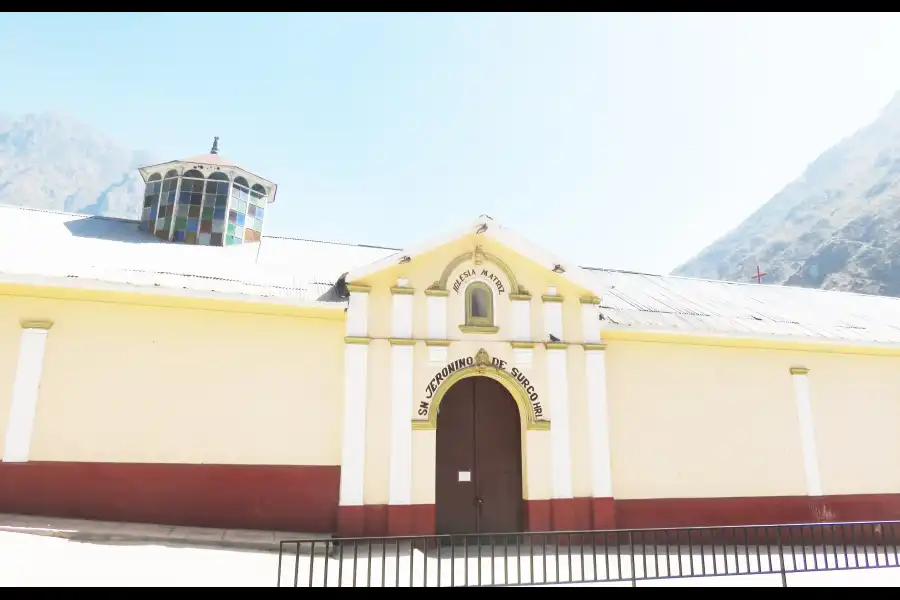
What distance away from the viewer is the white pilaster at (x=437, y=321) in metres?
10.6

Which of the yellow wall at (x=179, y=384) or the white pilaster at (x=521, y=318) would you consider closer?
the yellow wall at (x=179, y=384)

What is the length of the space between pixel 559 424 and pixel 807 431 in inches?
238

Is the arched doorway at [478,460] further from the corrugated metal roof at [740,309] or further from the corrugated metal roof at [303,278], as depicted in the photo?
the corrugated metal roof at [740,309]

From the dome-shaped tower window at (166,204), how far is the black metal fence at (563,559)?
29.0ft

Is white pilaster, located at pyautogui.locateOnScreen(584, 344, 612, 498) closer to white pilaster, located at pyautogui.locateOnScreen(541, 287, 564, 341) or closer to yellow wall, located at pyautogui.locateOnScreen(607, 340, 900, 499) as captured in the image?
yellow wall, located at pyautogui.locateOnScreen(607, 340, 900, 499)

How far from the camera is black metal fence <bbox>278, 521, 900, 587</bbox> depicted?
23.3 feet

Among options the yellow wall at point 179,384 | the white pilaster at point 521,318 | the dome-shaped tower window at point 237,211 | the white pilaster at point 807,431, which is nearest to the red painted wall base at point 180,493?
the yellow wall at point 179,384

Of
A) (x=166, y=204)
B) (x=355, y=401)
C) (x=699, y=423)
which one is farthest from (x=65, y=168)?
(x=699, y=423)

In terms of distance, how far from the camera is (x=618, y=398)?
11.4 meters

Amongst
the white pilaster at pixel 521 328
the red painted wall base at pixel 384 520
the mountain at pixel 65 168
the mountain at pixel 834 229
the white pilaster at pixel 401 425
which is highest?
the mountain at pixel 65 168

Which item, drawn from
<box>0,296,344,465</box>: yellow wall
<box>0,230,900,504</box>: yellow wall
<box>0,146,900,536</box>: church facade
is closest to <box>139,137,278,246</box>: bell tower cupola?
<box>0,146,900,536</box>: church facade

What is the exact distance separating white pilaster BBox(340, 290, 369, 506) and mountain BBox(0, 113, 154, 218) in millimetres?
134593

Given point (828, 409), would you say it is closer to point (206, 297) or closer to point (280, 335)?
point (280, 335)

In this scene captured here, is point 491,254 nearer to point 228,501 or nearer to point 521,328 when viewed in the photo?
point 521,328
